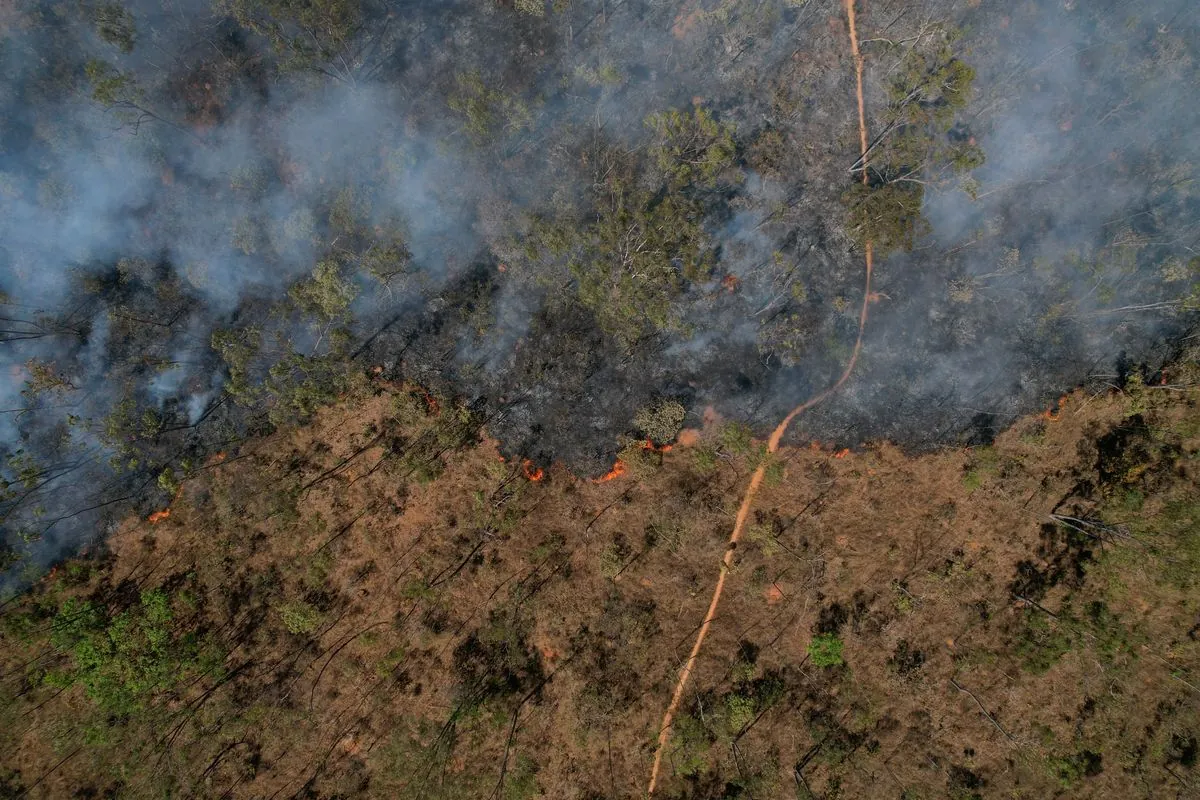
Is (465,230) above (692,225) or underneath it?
above

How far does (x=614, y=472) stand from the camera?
1808 cm

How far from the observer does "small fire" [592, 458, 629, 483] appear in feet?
59.3

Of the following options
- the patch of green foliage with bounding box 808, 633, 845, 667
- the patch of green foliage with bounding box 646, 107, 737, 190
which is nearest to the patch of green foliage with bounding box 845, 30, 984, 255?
the patch of green foliage with bounding box 646, 107, 737, 190

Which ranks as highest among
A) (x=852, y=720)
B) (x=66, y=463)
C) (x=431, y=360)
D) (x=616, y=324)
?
(x=66, y=463)

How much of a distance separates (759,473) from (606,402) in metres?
5.27

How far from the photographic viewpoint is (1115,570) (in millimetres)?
17812

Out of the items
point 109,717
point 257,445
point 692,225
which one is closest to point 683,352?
point 692,225

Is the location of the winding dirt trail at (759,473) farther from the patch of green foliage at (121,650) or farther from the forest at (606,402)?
the patch of green foliage at (121,650)

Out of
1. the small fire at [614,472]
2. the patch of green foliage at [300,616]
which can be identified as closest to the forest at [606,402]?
the small fire at [614,472]

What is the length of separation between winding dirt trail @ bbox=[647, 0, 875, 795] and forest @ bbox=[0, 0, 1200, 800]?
0.40ft

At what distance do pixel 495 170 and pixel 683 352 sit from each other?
8.33m

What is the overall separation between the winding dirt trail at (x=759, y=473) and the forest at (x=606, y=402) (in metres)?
0.12

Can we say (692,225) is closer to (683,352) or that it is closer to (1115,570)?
(683,352)

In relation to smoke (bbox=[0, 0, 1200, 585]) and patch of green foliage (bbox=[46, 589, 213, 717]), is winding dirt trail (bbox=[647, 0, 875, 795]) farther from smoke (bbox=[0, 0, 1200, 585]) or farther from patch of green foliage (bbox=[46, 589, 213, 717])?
patch of green foliage (bbox=[46, 589, 213, 717])
